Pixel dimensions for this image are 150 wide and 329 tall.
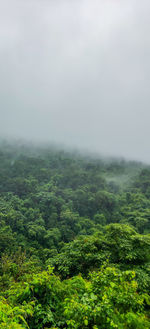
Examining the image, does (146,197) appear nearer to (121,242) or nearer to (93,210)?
(93,210)

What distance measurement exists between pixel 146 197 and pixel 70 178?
2707 cm

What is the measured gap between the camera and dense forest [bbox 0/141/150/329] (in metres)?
3.22

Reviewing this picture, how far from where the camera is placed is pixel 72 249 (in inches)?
454

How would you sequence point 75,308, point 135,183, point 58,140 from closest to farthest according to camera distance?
1. point 75,308
2. point 135,183
3. point 58,140

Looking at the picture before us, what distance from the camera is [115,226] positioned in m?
11.0

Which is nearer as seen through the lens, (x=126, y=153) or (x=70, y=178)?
(x=70, y=178)

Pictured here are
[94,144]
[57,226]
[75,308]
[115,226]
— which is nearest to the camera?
[75,308]

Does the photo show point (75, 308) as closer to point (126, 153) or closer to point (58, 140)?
point (126, 153)

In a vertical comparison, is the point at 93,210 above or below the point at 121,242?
below

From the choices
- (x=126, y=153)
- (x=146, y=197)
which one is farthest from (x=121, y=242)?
(x=126, y=153)

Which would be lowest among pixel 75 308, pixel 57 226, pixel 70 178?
pixel 57 226

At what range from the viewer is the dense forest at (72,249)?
127 inches

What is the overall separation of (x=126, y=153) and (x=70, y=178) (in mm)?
81051

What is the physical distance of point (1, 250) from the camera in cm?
2488
